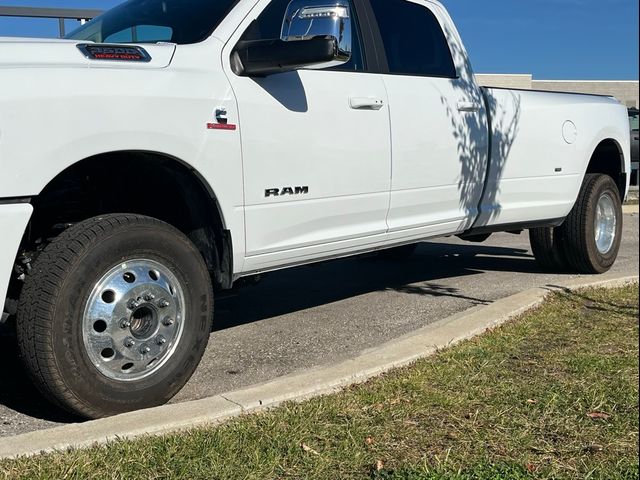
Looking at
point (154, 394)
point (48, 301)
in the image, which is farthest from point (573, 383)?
point (48, 301)

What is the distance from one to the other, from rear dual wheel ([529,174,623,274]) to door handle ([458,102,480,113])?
171cm

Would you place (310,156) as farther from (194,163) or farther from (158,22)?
(158,22)

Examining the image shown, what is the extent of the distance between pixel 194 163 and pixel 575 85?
28.6 meters

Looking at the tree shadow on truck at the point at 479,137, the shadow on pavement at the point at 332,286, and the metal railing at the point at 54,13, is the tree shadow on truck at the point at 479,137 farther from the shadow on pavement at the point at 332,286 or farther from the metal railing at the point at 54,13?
the metal railing at the point at 54,13

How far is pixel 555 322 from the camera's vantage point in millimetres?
4840

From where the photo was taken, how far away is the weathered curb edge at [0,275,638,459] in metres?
2.92

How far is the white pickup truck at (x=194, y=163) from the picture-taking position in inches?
119

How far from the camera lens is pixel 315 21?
3592mm

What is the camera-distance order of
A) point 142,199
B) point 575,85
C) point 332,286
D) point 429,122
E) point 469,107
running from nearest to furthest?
1. point 142,199
2. point 429,122
3. point 469,107
4. point 332,286
5. point 575,85

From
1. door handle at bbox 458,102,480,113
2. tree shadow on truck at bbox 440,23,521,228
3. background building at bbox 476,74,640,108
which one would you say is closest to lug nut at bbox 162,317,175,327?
tree shadow on truck at bbox 440,23,521,228

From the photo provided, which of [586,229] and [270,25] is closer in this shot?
[270,25]

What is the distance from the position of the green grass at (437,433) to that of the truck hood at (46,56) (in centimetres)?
154

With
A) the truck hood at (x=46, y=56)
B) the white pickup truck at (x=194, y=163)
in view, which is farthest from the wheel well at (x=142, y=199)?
the truck hood at (x=46, y=56)

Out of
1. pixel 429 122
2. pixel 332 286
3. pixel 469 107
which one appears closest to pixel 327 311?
pixel 332 286
